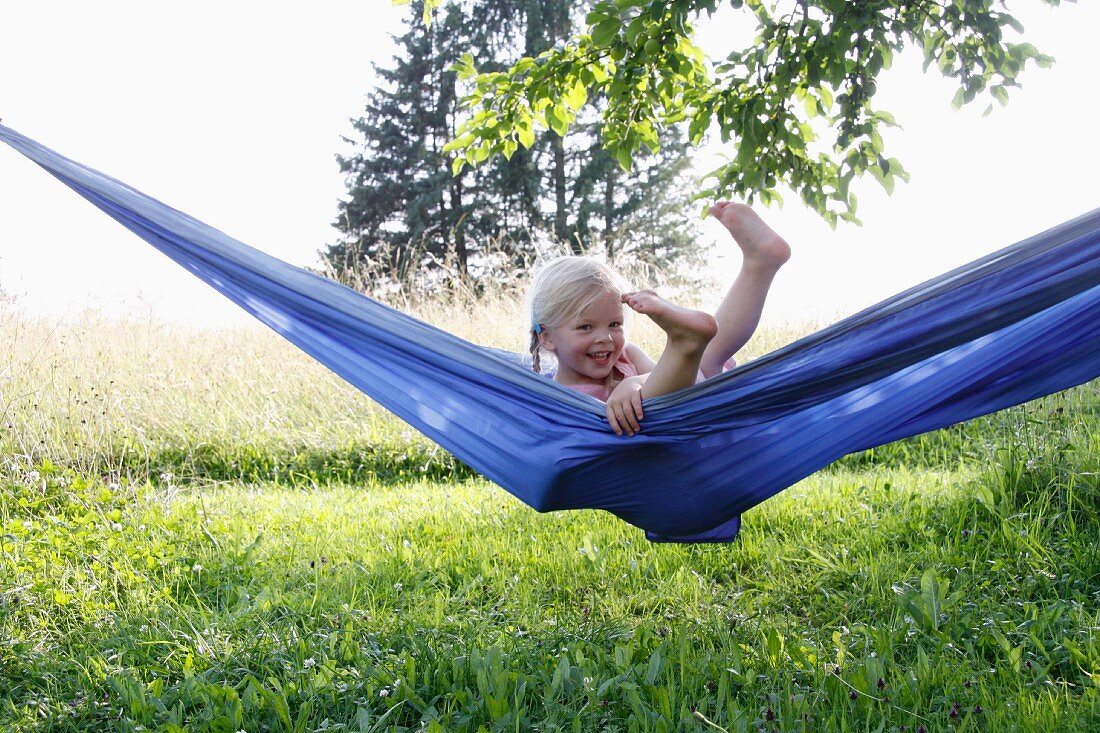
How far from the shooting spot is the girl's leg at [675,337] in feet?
4.80

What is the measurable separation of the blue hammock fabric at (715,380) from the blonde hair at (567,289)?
11.9 inches

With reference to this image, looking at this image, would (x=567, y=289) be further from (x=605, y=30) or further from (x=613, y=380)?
(x=605, y=30)

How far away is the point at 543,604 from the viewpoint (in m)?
2.33

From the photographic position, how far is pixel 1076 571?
7.16 ft

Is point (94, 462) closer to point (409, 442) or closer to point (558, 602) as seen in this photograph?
point (409, 442)

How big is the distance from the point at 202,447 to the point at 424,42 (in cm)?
1210

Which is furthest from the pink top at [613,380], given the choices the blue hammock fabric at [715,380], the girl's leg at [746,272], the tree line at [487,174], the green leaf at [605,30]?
the tree line at [487,174]

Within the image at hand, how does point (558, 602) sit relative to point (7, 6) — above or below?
below

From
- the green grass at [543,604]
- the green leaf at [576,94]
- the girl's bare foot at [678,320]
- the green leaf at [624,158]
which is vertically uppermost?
the green leaf at [576,94]

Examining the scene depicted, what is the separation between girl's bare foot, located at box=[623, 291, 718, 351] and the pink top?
55cm

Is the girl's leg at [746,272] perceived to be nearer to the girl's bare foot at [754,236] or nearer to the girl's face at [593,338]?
the girl's bare foot at [754,236]

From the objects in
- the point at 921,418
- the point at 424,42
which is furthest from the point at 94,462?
the point at 424,42

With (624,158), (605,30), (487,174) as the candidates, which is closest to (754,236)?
(605,30)

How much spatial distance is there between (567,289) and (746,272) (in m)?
0.40
